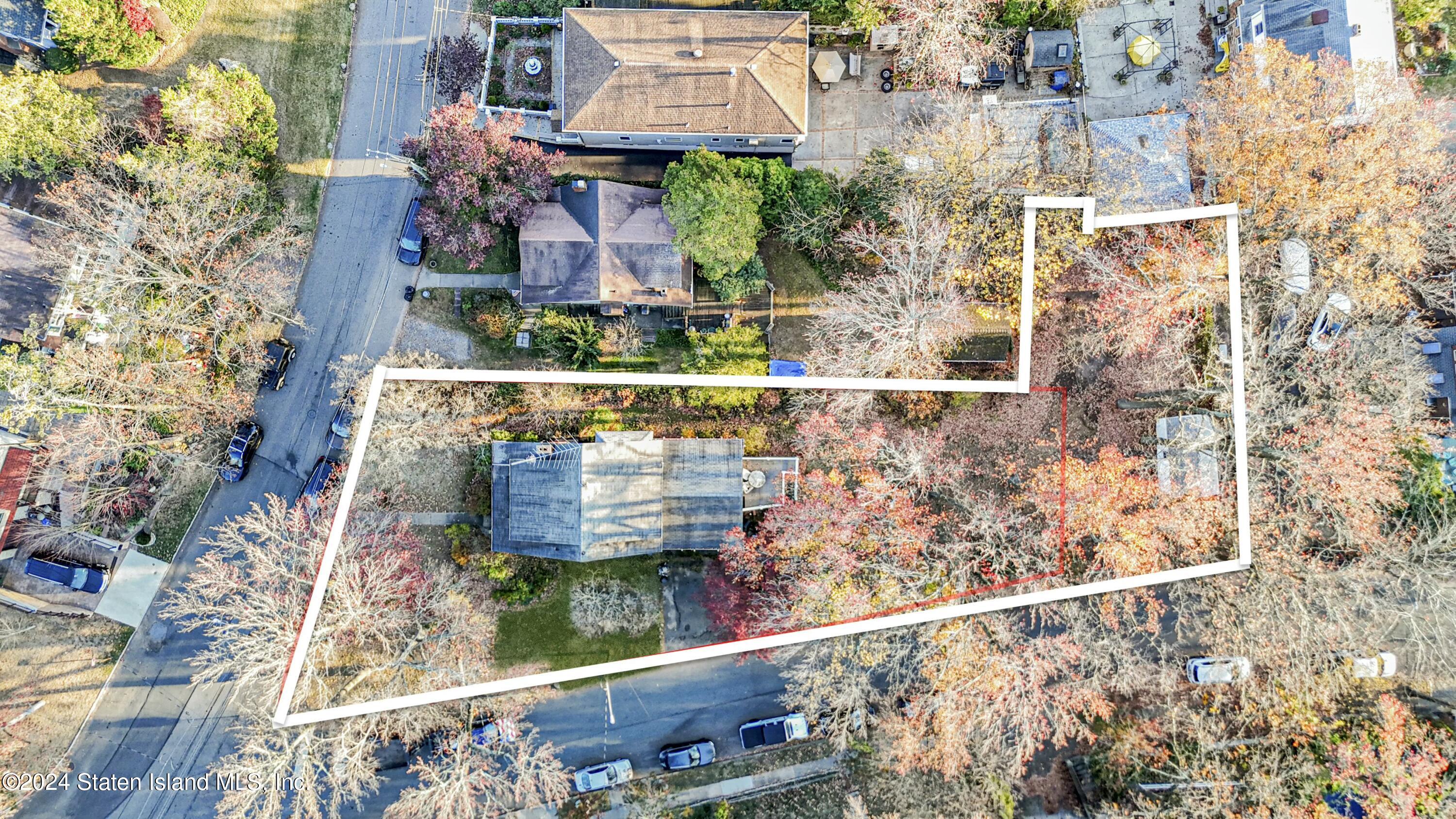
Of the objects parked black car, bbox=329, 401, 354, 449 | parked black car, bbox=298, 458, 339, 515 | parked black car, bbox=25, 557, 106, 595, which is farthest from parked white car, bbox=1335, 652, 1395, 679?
parked black car, bbox=25, 557, 106, 595

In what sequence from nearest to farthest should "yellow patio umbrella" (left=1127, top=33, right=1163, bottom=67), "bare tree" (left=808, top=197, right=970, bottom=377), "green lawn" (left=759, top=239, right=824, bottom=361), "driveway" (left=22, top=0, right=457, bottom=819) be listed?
"bare tree" (left=808, top=197, right=970, bottom=377)
"driveway" (left=22, top=0, right=457, bottom=819)
"yellow patio umbrella" (left=1127, top=33, right=1163, bottom=67)
"green lawn" (left=759, top=239, right=824, bottom=361)

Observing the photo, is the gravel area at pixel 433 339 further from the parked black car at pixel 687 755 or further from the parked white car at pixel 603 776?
the parked black car at pixel 687 755

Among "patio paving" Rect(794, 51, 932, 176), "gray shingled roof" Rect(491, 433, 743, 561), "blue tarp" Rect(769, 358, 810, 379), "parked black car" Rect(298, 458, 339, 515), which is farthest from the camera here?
"patio paving" Rect(794, 51, 932, 176)

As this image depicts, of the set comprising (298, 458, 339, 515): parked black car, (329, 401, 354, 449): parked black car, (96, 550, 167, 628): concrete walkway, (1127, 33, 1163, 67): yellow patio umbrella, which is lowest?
(96, 550, 167, 628): concrete walkway

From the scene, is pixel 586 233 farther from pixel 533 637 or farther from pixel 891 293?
pixel 533 637

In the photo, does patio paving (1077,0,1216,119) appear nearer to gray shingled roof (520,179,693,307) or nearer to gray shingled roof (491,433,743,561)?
gray shingled roof (520,179,693,307)

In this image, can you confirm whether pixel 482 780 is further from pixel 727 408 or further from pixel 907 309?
pixel 907 309

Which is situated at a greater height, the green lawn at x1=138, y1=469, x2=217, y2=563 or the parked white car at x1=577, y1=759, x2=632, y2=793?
the green lawn at x1=138, y1=469, x2=217, y2=563
